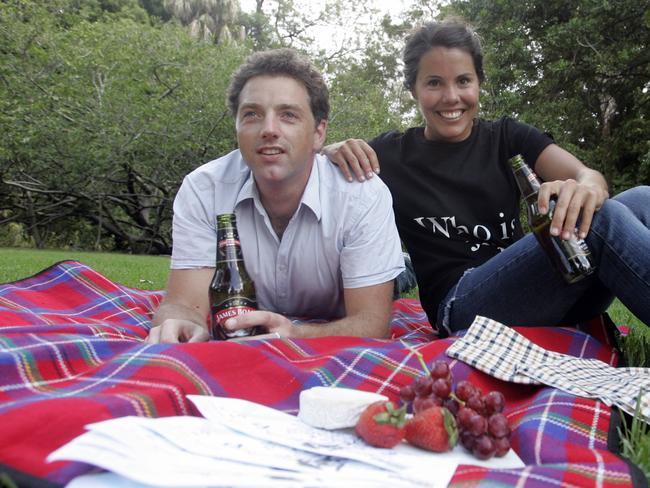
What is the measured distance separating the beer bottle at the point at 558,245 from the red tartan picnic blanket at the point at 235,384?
28 centimetres

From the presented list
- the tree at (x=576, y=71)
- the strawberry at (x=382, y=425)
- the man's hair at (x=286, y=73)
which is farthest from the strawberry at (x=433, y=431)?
the tree at (x=576, y=71)

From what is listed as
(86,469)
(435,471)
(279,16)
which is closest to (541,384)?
(435,471)

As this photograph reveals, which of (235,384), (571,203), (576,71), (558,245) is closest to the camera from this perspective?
(235,384)

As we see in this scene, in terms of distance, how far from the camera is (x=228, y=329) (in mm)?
2279

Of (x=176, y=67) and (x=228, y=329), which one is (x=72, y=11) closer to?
(x=176, y=67)

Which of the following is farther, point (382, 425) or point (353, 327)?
point (353, 327)

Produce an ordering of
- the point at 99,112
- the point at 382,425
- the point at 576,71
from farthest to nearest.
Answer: the point at 99,112
the point at 576,71
the point at 382,425

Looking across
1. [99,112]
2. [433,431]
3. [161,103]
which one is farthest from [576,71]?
[433,431]

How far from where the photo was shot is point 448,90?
2.92 meters

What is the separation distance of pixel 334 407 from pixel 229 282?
1191 mm

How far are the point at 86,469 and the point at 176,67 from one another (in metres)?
12.8

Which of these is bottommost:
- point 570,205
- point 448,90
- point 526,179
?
point 570,205

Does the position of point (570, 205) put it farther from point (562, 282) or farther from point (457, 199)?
point (457, 199)

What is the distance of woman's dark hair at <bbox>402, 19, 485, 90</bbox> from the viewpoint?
2.92m
